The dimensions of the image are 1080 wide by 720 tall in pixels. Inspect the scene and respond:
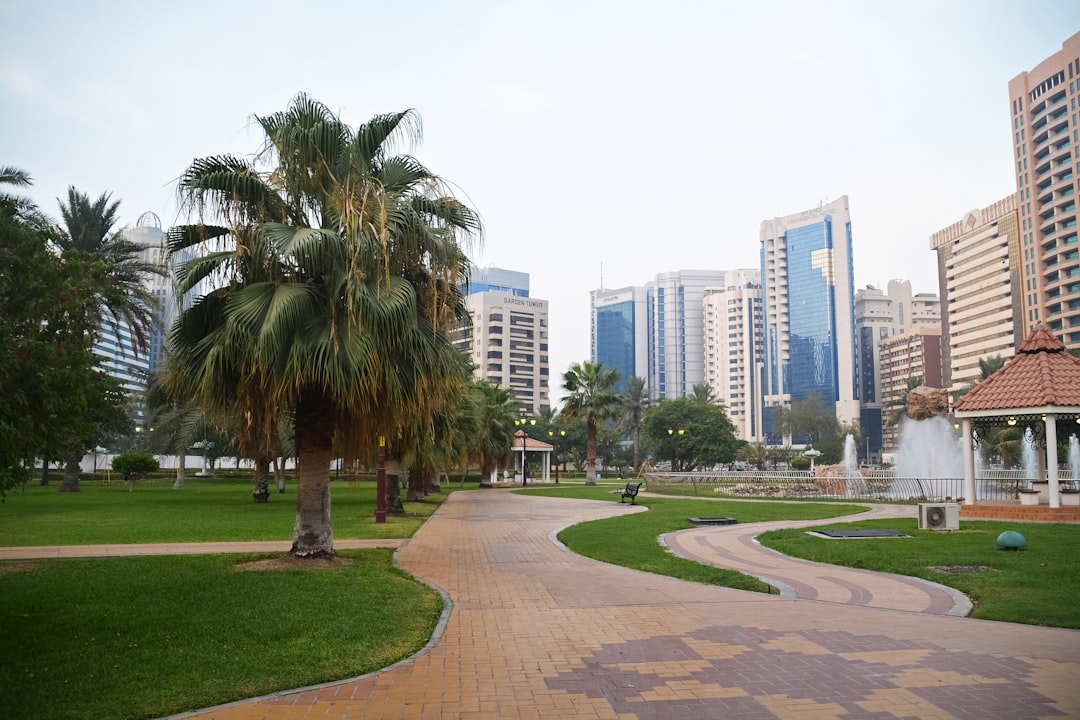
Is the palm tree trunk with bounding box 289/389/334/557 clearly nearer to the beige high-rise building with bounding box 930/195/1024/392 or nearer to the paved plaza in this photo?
the paved plaza

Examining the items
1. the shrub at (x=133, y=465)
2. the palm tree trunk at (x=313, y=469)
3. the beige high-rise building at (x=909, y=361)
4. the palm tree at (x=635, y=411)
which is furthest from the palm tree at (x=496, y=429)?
the beige high-rise building at (x=909, y=361)

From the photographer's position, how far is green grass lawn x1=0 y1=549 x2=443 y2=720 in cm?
586

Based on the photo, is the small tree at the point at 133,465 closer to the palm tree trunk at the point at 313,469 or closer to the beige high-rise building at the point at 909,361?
the palm tree trunk at the point at 313,469

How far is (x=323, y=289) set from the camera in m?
12.5

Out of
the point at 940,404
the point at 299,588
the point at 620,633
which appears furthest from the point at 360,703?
the point at 940,404

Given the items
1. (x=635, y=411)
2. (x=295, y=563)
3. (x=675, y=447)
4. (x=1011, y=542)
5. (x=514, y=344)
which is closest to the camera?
(x=295, y=563)

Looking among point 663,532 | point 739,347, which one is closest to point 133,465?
point 663,532

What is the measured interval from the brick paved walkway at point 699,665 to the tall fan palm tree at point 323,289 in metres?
3.63

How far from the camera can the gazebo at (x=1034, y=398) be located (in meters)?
20.4

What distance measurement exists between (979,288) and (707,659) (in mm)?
133941

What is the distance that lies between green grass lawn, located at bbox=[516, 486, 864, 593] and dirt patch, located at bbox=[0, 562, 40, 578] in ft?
31.3

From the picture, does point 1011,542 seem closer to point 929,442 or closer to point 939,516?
point 939,516

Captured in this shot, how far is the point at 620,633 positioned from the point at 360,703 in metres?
3.21

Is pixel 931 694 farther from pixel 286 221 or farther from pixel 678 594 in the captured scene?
pixel 286 221
